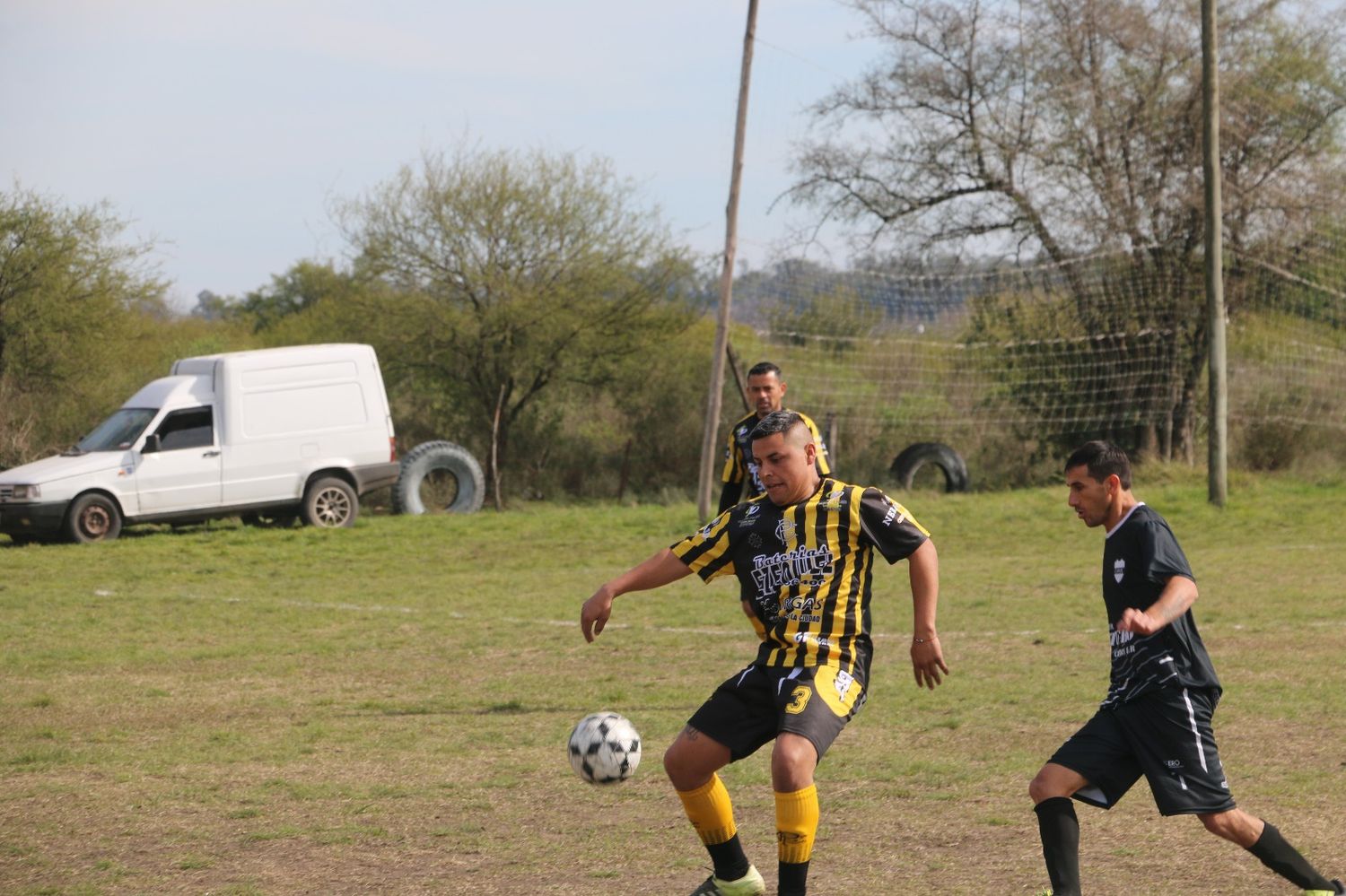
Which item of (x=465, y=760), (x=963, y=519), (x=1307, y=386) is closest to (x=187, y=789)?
(x=465, y=760)

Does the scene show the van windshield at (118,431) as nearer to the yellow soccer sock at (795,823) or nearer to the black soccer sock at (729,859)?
the black soccer sock at (729,859)

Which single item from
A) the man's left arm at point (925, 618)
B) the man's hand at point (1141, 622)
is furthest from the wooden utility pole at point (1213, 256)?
the man's hand at point (1141, 622)

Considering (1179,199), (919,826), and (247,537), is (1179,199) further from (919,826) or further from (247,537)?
(919,826)

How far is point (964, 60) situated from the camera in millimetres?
27766

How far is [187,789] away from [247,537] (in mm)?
13147

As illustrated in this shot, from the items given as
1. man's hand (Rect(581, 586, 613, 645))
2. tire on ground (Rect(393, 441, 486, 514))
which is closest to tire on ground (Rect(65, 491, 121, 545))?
tire on ground (Rect(393, 441, 486, 514))

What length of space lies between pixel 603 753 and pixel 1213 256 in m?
16.8

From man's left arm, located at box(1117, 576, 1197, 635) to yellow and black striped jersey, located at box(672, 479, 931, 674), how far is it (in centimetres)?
83

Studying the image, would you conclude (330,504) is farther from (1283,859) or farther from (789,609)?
(1283,859)

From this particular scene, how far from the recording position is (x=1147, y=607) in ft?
16.3

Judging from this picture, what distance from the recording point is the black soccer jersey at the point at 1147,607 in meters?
4.92

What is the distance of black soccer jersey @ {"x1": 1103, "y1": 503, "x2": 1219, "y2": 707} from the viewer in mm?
4918

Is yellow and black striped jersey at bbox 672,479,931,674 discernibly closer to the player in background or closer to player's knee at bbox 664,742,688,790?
player's knee at bbox 664,742,688,790

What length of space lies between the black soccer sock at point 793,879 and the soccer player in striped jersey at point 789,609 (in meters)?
0.18
